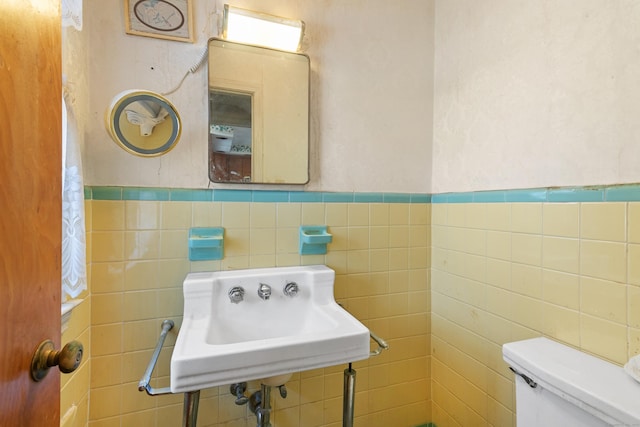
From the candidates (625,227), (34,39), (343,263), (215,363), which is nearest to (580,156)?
(625,227)

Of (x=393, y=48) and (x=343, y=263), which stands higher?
(x=393, y=48)

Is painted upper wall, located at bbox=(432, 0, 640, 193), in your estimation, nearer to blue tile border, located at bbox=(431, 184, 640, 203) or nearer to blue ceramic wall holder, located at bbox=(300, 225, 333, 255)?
blue tile border, located at bbox=(431, 184, 640, 203)

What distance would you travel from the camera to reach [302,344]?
2.66ft

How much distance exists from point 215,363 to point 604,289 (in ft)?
3.59

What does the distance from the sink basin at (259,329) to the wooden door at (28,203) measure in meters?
0.29

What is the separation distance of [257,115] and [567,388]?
1.32 meters

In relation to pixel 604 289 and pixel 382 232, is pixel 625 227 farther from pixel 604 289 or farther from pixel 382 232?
pixel 382 232

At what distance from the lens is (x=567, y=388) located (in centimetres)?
73

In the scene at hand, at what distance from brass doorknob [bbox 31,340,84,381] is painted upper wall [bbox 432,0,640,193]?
4.28ft

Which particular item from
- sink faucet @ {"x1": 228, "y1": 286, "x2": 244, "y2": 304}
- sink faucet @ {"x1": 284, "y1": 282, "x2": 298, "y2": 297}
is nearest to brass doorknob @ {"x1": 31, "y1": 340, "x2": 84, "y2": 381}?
sink faucet @ {"x1": 228, "y1": 286, "x2": 244, "y2": 304}

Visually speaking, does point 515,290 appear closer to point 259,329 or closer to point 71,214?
point 259,329

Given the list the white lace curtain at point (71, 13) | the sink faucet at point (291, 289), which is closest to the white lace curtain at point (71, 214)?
the white lace curtain at point (71, 13)

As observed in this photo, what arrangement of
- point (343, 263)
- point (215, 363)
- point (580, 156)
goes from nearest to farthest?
point (215, 363) → point (580, 156) → point (343, 263)

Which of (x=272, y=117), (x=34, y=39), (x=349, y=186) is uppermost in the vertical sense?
(x=272, y=117)
